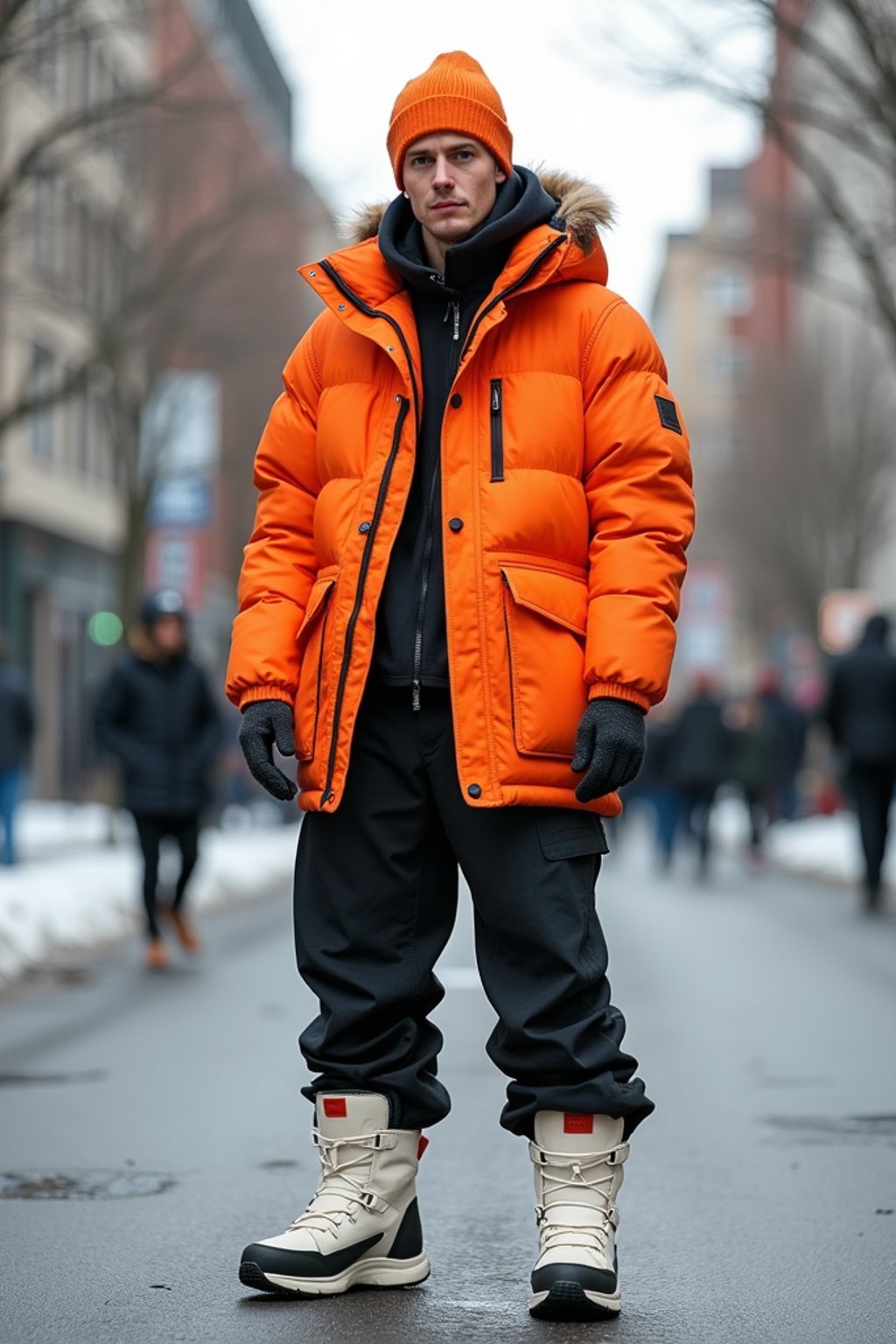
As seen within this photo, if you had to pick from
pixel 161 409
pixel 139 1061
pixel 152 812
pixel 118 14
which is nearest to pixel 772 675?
pixel 161 409

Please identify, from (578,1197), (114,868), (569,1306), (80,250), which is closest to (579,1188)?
(578,1197)

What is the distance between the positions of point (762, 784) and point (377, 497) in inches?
751

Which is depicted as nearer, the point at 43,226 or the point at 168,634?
the point at 168,634

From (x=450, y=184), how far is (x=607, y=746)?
3.49 feet

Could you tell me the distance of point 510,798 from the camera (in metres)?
4.20

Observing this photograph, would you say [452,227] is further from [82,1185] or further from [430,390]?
[82,1185]

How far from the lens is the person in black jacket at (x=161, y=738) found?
39.0 ft

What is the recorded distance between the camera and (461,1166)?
6.00 m

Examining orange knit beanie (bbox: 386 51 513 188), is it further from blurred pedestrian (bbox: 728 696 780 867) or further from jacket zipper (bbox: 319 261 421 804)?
blurred pedestrian (bbox: 728 696 780 867)

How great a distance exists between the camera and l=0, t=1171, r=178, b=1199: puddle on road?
218 inches

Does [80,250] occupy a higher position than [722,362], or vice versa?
[722,362]

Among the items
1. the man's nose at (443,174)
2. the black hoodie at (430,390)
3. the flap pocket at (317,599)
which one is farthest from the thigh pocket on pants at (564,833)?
the man's nose at (443,174)

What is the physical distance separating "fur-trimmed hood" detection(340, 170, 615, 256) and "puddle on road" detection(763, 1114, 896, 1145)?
288 centimetres

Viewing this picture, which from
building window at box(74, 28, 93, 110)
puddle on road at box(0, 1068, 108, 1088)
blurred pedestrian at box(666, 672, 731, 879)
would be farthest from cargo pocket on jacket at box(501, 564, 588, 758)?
building window at box(74, 28, 93, 110)
